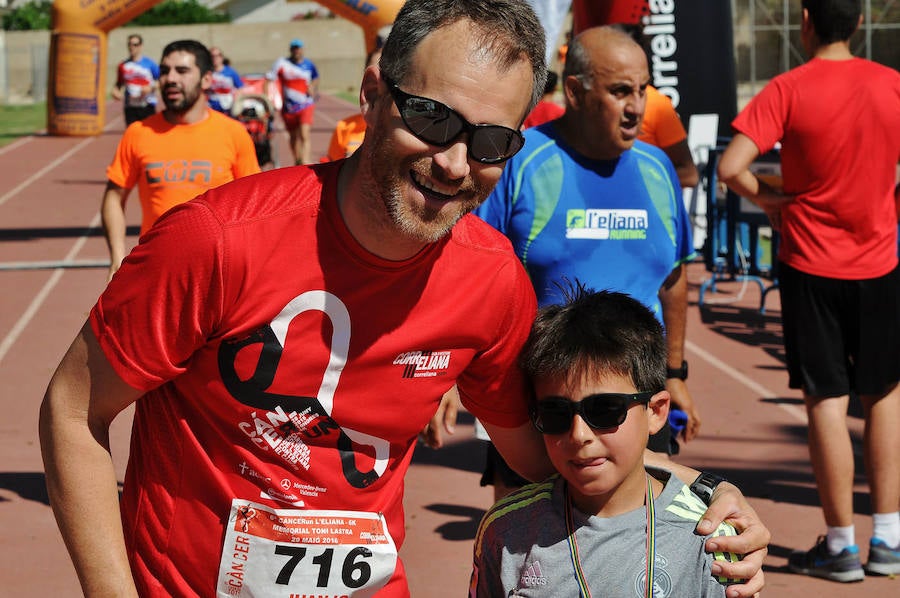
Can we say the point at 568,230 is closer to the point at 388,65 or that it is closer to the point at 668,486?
the point at 668,486

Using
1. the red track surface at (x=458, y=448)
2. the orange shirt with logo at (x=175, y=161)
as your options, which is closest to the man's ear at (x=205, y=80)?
the orange shirt with logo at (x=175, y=161)

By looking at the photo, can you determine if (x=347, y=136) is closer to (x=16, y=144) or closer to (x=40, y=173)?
(x=40, y=173)

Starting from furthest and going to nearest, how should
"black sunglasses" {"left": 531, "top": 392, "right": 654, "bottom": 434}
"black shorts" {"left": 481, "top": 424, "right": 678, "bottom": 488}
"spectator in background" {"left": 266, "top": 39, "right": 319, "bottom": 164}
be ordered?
"spectator in background" {"left": 266, "top": 39, "right": 319, "bottom": 164} < "black shorts" {"left": 481, "top": 424, "right": 678, "bottom": 488} < "black sunglasses" {"left": 531, "top": 392, "right": 654, "bottom": 434}

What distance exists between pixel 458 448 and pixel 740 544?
4852mm

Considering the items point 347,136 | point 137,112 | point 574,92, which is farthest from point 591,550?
point 137,112

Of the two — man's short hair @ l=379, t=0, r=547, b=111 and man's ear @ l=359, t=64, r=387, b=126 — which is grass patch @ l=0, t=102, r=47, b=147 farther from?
man's short hair @ l=379, t=0, r=547, b=111

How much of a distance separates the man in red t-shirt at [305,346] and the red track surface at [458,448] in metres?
0.23

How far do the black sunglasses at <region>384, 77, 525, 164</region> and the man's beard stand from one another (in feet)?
0.17

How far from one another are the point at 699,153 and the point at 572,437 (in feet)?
35.9

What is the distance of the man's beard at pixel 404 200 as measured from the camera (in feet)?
7.19

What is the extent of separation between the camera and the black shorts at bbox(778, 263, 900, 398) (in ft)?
17.3

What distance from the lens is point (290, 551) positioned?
2346mm

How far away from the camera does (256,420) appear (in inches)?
90.0

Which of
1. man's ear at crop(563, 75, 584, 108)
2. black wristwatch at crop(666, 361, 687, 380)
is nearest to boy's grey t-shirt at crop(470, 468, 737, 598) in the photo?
black wristwatch at crop(666, 361, 687, 380)
